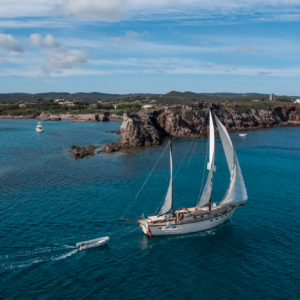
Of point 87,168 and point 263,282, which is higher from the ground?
point 87,168

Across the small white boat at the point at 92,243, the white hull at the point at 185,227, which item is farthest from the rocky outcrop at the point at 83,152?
the small white boat at the point at 92,243

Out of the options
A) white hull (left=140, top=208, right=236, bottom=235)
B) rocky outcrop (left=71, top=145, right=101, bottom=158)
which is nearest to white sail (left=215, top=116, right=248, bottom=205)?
white hull (left=140, top=208, right=236, bottom=235)

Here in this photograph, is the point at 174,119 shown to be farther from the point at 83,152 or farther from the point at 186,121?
the point at 83,152

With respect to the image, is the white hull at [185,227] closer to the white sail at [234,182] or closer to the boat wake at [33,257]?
the white sail at [234,182]

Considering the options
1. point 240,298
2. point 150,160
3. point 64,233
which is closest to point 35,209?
point 64,233

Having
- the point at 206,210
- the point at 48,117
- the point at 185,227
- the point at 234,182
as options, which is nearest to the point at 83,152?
the point at 206,210

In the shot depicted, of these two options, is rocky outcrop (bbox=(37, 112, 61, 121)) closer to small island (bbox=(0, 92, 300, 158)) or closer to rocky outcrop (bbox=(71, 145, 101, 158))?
small island (bbox=(0, 92, 300, 158))

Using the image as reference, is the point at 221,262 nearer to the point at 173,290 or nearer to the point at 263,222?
the point at 173,290
